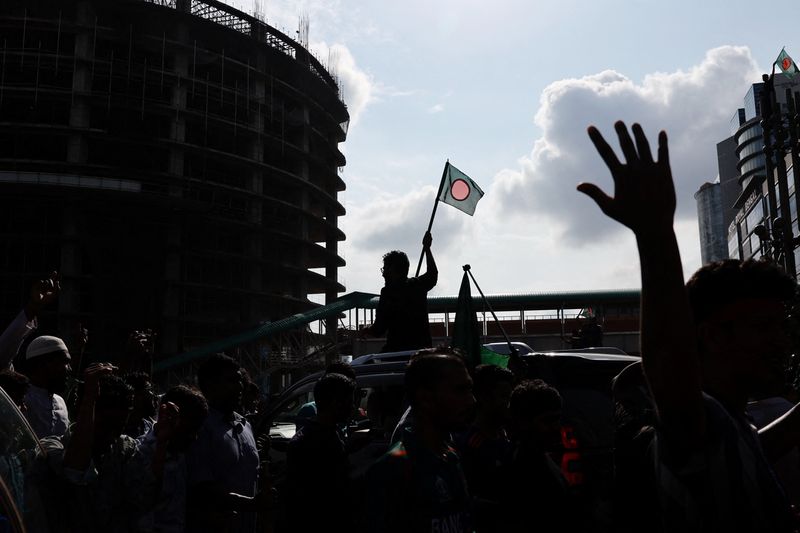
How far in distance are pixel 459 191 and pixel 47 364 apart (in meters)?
6.84

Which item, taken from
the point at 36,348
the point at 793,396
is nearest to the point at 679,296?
the point at 36,348

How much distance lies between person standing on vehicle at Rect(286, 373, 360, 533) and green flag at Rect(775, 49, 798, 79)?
16.8 m

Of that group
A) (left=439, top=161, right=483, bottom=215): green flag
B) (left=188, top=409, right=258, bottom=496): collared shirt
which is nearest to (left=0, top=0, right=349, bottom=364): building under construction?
(left=439, top=161, right=483, bottom=215): green flag

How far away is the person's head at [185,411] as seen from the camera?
12.5 ft

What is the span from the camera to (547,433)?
3369 mm

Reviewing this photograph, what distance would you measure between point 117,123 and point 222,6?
1147 cm

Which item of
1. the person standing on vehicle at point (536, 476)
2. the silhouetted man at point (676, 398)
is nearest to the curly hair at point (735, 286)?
the silhouetted man at point (676, 398)

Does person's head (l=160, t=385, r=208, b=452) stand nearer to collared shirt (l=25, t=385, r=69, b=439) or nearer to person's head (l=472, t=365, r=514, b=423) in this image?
collared shirt (l=25, t=385, r=69, b=439)

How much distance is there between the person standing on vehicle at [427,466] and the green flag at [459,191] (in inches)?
297

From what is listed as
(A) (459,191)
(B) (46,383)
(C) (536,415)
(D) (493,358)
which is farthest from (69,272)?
(C) (536,415)

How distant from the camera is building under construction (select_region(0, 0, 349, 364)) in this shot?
42.7 m

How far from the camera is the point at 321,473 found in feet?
12.5

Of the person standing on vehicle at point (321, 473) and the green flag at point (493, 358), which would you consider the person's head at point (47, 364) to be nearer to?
the person standing on vehicle at point (321, 473)

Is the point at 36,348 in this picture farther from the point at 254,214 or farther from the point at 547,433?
the point at 254,214
